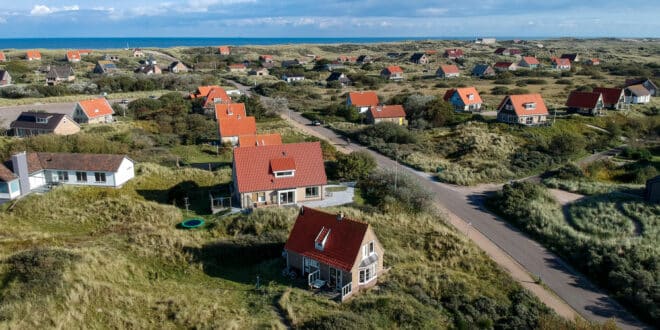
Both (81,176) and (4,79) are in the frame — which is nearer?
(81,176)

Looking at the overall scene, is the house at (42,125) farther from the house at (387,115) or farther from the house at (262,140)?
the house at (387,115)

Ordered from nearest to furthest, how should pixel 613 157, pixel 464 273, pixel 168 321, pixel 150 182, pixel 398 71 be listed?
1. pixel 168 321
2. pixel 464 273
3. pixel 150 182
4. pixel 613 157
5. pixel 398 71

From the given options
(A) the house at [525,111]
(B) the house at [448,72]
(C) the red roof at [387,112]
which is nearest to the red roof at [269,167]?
(C) the red roof at [387,112]

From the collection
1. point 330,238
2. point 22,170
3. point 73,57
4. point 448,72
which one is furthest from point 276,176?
point 73,57

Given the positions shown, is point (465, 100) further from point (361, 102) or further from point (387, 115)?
point (361, 102)

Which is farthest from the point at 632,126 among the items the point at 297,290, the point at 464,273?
the point at 297,290

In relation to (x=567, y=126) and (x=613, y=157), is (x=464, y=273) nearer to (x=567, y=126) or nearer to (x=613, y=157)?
(x=613, y=157)
